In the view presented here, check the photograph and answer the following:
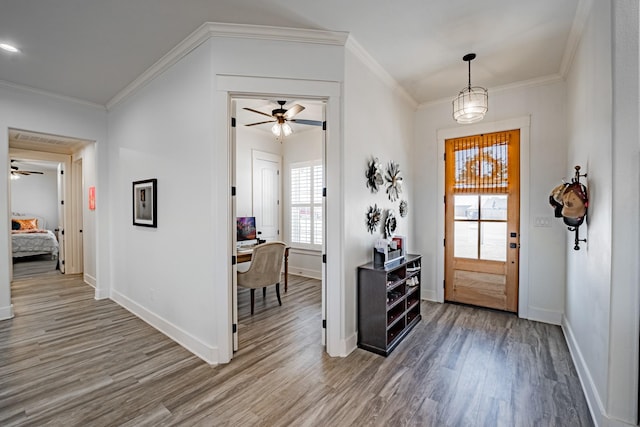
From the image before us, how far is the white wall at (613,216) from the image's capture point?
5.20 ft

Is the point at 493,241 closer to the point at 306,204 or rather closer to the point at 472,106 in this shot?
the point at 472,106

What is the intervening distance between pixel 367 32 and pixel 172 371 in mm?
3447

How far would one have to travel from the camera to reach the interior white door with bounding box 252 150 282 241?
559cm

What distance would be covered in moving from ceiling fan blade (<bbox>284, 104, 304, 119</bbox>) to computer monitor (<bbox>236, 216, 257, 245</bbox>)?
1908 millimetres

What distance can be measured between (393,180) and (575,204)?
1.78 metres

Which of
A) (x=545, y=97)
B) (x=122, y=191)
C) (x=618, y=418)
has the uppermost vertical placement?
(x=545, y=97)

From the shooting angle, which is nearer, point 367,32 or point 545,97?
point 367,32

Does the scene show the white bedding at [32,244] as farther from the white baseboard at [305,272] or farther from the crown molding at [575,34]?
the crown molding at [575,34]

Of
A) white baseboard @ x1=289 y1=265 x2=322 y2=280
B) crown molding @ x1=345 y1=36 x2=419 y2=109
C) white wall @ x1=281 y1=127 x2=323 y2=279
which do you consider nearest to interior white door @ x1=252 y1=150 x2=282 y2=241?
white wall @ x1=281 y1=127 x2=323 y2=279

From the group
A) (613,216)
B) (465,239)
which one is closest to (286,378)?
(613,216)

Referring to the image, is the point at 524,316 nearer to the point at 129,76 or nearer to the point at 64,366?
the point at 64,366

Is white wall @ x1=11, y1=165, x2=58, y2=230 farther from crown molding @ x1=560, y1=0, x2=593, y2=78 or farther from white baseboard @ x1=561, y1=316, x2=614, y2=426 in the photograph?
white baseboard @ x1=561, y1=316, x2=614, y2=426

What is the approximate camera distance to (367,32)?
2535 mm

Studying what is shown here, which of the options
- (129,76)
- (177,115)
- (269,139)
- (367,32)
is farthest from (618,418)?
(269,139)
